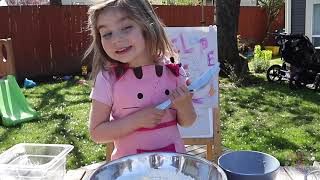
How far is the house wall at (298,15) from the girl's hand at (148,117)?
10396 mm

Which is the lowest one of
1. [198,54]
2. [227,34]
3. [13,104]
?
[13,104]

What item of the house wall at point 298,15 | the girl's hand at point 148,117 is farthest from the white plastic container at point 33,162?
the house wall at point 298,15

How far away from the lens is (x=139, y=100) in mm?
1342

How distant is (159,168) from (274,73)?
660 cm

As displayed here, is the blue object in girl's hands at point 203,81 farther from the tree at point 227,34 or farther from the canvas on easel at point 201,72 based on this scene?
the tree at point 227,34

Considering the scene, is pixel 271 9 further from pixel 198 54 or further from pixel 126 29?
pixel 126 29

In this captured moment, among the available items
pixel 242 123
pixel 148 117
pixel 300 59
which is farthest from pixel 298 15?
pixel 148 117

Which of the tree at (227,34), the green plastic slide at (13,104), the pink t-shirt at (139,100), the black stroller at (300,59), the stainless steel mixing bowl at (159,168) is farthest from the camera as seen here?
the tree at (227,34)

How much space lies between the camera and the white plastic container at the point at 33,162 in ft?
4.65

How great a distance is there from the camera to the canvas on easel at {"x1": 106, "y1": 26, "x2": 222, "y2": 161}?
285 centimetres

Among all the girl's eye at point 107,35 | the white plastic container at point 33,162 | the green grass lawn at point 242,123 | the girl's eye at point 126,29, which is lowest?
the green grass lawn at point 242,123

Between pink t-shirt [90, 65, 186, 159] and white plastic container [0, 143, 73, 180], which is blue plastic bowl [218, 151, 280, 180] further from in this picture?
white plastic container [0, 143, 73, 180]

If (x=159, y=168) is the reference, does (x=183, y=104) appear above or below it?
above

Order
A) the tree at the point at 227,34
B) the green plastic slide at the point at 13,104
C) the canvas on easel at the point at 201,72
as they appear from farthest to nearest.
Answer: the tree at the point at 227,34 < the green plastic slide at the point at 13,104 < the canvas on easel at the point at 201,72
